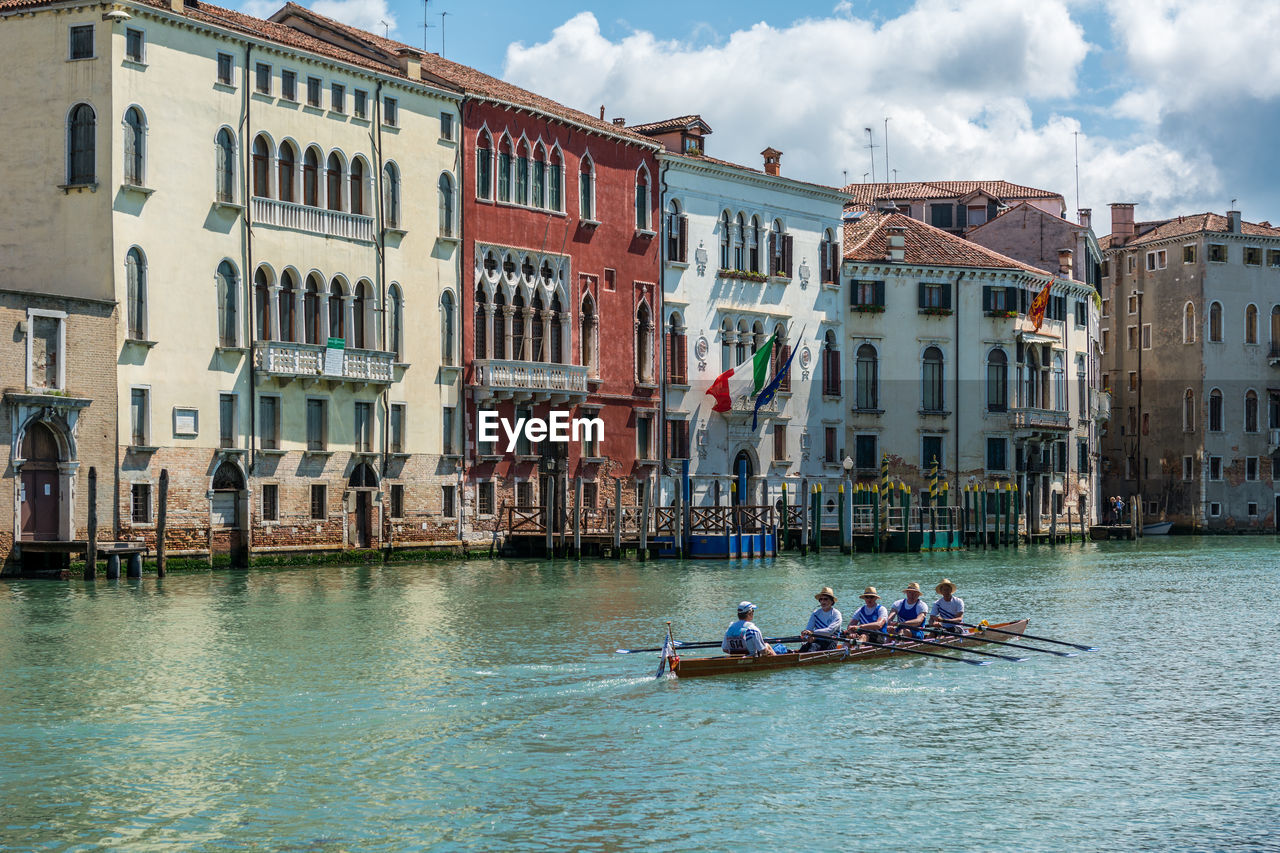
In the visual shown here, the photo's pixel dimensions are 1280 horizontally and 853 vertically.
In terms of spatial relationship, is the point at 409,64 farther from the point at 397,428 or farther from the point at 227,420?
the point at 227,420

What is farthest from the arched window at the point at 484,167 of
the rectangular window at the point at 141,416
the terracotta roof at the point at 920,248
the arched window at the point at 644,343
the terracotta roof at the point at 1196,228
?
the terracotta roof at the point at 1196,228

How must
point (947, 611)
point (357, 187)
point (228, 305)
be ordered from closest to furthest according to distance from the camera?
point (947, 611) < point (228, 305) < point (357, 187)

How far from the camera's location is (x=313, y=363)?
42.1 metres

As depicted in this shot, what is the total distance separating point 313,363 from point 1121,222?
49.8 m

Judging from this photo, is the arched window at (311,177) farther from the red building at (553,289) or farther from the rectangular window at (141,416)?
the rectangular window at (141,416)

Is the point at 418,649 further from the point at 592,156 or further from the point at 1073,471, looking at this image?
the point at 1073,471

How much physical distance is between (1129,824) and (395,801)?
6330 millimetres

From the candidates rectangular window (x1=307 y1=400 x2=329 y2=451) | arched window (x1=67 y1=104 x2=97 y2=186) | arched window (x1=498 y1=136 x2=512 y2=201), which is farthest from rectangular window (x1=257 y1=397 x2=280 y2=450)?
arched window (x1=498 y1=136 x2=512 y2=201)

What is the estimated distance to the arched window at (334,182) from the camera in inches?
1705

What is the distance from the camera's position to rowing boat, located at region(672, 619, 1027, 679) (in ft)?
73.3

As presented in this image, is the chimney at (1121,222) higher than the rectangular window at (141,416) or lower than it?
higher

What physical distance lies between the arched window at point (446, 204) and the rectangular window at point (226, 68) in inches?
287

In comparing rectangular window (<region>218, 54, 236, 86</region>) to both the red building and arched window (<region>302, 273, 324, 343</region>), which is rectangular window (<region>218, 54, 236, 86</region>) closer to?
arched window (<region>302, 273, 324, 343</region>)

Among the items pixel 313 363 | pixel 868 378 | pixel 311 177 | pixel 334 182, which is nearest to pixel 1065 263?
pixel 868 378
